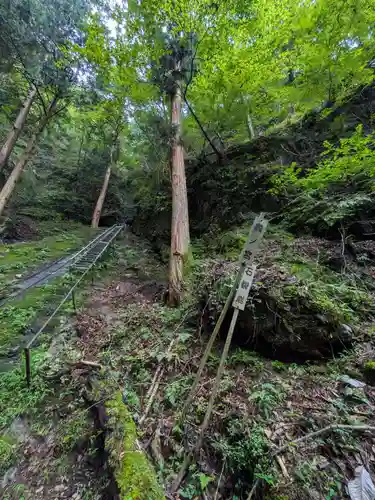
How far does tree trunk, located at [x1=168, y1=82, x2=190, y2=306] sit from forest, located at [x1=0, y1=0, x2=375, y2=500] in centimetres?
5

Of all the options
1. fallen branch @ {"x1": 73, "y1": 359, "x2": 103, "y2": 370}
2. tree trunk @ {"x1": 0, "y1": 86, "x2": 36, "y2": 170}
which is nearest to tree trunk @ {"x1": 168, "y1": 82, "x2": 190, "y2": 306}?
fallen branch @ {"x1": 73, "y1": 359, "x2": 103, "y2": 370}

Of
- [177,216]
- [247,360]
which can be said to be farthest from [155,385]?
[177,216]

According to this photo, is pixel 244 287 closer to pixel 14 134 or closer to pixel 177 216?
pixel 177 216

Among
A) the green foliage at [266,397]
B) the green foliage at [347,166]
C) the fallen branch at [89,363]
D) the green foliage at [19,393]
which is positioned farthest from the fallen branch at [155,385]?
the green foliage at [347,166]

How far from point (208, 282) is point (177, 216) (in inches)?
125

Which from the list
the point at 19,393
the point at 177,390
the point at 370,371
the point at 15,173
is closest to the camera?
the point at 370,371

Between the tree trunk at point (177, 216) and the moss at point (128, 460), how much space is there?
2848 mm

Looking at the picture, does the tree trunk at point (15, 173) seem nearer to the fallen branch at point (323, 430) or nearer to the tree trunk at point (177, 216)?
the tree trunk at point (177, 216)

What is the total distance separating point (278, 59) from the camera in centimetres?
722

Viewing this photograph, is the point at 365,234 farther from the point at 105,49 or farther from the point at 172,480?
the point at 105,49

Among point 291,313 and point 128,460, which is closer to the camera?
point 128,460

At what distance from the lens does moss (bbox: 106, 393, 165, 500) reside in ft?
6.16

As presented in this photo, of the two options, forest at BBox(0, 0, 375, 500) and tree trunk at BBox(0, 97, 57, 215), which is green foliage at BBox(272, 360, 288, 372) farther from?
tree trunk at BBox(0, 97, 57, 215)

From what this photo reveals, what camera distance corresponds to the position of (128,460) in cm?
213
